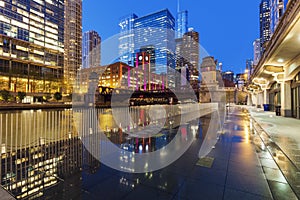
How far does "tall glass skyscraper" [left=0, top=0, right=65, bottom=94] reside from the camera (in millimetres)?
53406

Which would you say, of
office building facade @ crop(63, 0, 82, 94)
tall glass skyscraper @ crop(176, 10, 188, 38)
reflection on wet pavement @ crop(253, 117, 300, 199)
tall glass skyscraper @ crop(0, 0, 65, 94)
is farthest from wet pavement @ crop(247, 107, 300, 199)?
tall glass skyscraper @ crop(176, 10, 188, 38)

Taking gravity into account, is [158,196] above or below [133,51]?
below

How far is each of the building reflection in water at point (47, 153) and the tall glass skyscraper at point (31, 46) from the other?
197 feet

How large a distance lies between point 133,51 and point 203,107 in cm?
8146

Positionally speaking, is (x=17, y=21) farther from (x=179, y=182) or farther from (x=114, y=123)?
(x=179, y=182)

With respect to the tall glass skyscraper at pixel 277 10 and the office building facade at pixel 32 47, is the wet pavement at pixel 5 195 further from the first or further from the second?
the office building facade at pixel 32 47

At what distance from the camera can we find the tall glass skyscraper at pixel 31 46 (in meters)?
53.4

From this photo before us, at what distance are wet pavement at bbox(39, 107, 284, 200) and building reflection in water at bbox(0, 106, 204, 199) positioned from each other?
262mm

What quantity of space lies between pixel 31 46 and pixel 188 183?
8124cm

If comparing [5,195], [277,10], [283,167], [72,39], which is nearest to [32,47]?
[72,39]

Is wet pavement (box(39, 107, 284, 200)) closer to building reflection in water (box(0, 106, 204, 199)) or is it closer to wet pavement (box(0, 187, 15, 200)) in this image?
building reflection in water (box(0, 106, 204, 199))

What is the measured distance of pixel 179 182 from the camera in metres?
2.90

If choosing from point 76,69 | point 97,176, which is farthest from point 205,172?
point 76,69

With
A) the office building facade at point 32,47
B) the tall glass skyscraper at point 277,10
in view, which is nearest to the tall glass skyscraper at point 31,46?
the office building facade at point 32,47
